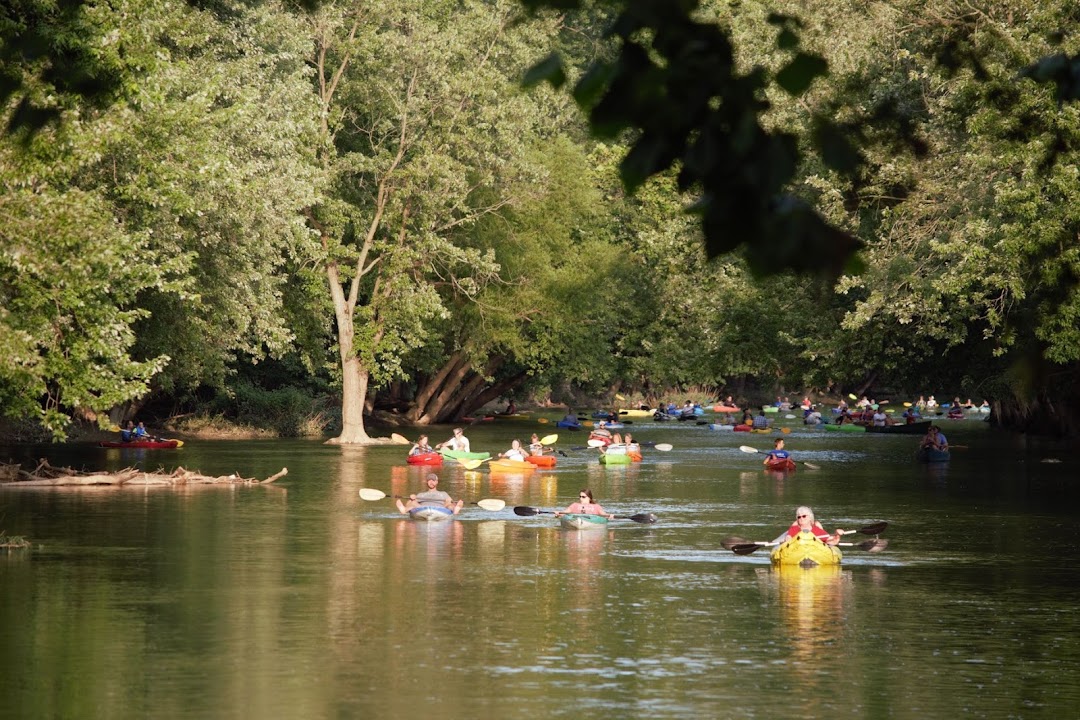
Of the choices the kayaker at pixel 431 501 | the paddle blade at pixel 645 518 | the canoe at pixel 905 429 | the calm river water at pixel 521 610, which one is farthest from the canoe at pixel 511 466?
the canoe at pixel 905 429

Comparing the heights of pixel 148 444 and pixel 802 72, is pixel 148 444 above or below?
below

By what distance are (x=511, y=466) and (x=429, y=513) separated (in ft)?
46.5

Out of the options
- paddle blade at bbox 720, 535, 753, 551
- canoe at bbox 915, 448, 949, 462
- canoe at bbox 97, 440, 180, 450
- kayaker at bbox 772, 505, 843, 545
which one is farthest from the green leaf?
canoe at bbox 915, 448, 949, 462

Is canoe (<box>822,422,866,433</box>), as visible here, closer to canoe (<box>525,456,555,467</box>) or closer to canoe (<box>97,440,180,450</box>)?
canoe (<box>525,456,555,467</box>)

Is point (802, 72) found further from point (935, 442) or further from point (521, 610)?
point (935, 442)

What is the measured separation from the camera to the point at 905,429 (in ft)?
244

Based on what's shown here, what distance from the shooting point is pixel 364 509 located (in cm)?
3303

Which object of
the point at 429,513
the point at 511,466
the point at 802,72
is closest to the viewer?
the point at 802,72

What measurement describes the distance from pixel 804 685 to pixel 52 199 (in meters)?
16.5

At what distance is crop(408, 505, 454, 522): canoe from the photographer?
1219 inches

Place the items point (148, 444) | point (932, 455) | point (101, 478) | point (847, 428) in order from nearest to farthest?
point (101, 478), point (148, 444), point (932, 455), point (847, 428)

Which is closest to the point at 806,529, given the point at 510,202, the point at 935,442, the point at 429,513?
the point at 429,513

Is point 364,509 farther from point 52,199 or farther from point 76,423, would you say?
point 76,423

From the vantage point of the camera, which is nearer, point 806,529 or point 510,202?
point 806,529
